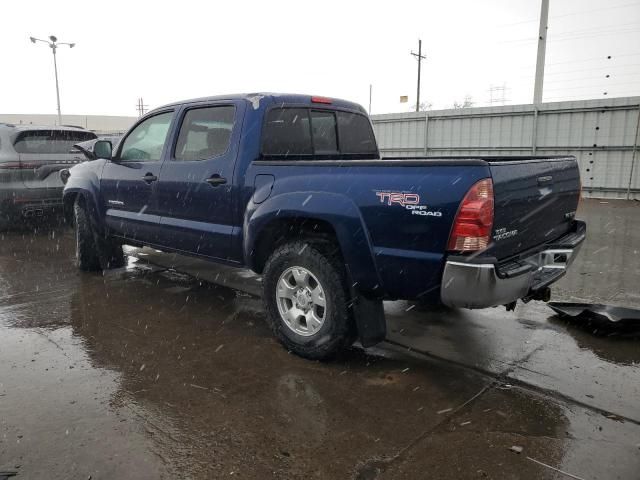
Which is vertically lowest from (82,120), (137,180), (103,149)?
(137,180)

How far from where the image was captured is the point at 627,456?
2.43 metres

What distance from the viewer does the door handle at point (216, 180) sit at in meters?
3.99

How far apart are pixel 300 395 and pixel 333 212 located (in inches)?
45.6

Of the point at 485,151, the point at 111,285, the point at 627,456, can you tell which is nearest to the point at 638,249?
the point at 627,456

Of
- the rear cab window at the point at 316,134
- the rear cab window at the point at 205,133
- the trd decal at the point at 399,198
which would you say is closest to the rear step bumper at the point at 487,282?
the trd decal at the point at 399,198

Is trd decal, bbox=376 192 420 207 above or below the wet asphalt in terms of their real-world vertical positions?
above

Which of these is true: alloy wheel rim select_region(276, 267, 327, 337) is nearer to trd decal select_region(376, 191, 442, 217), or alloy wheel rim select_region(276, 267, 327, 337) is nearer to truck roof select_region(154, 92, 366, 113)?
trd decal select_region(376, 191, 442, 217)

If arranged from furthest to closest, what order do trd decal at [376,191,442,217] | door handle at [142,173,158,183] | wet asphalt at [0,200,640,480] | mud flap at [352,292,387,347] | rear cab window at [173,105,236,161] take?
1. door handle at [142,173,158,183]
2. rear cab window at [173,105,236,161]
3. mud flap at [352,292,387,347]
4. trd decal at [376,191,442,217]
5. wet asphalt at [0,200,640,480]

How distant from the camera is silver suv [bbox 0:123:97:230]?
25.7 ft

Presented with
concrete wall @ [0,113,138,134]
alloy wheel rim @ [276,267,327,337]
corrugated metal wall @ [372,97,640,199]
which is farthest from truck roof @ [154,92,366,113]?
concrete wall @ [0,113,138,134]

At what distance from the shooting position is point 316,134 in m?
4.40

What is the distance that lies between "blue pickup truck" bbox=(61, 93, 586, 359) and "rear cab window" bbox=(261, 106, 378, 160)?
0.01 metres

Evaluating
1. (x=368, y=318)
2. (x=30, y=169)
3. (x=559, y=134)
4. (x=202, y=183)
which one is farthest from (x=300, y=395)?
(x=559, y=134)

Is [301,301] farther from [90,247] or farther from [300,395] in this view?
[90,247]
